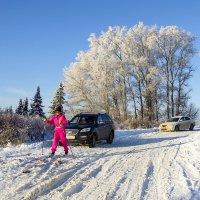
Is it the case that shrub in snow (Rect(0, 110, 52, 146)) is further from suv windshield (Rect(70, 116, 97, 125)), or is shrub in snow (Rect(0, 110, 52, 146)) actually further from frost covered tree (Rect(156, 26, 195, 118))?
frost covered tree (Rect(156, 26, 195, 118))

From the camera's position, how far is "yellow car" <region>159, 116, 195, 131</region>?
122ft

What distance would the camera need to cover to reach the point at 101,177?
11.5 meters

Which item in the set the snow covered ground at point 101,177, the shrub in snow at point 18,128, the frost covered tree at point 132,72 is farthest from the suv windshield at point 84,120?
the frost covered tree at point 132,72

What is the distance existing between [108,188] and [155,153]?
7483 millimetres

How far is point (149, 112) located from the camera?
56656mm

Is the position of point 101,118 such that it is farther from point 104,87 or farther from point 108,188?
point 104,87

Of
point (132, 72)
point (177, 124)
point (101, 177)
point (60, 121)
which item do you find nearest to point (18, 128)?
point (60, 121)

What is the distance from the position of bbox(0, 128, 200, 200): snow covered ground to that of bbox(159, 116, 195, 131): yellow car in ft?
69.1

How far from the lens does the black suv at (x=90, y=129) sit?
19656 mm

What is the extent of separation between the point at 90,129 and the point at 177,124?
18995 millimetres

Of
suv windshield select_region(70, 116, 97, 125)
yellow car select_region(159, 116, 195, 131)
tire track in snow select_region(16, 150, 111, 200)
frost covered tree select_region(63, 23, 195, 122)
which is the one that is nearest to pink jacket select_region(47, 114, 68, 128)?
tire track in snow select_region(16, 150, 111, 200)

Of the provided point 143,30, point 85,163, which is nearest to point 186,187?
point 85,163

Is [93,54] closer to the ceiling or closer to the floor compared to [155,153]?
closer to the ceiling

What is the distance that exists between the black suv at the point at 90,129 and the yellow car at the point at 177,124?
1513cm
